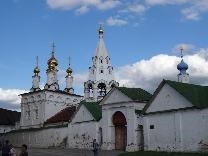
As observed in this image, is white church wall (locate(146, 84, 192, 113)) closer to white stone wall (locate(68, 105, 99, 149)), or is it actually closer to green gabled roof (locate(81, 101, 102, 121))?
green gabled roof (locate(81, 101, 102, 121))

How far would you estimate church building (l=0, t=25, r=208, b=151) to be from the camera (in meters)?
31.4

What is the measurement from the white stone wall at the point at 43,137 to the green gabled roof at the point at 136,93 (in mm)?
10453

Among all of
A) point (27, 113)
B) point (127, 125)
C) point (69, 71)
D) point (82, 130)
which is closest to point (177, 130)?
point (127, 125)

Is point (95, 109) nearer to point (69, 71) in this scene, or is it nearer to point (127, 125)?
point (127, 125)

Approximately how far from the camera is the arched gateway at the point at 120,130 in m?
A: 37.7

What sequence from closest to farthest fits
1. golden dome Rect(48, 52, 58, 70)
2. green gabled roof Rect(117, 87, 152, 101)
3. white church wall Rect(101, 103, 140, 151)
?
white church wall Rect(101, 103, 140, 151), green gabled roof Rect(117, 87, 152, 101), golden dome Rect(48, 52, 58, 70)

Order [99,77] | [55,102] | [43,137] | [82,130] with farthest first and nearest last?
[55,102] → [99,77] → [43,137] → [82,130]

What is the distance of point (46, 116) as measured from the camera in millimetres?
54938

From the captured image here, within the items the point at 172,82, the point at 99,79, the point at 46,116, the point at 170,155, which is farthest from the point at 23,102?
the point at 170,155

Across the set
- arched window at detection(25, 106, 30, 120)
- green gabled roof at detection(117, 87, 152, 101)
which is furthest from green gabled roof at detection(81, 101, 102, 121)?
arched window at detection(25, 106, 30, 120)

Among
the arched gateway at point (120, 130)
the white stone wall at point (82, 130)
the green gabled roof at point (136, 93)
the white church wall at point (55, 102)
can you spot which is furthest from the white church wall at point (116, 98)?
the white church wall at point (55, 102)

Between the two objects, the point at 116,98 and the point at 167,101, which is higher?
the point at 116,98

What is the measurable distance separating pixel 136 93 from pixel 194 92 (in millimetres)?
6889

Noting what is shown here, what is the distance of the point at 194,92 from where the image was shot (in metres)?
32.8
